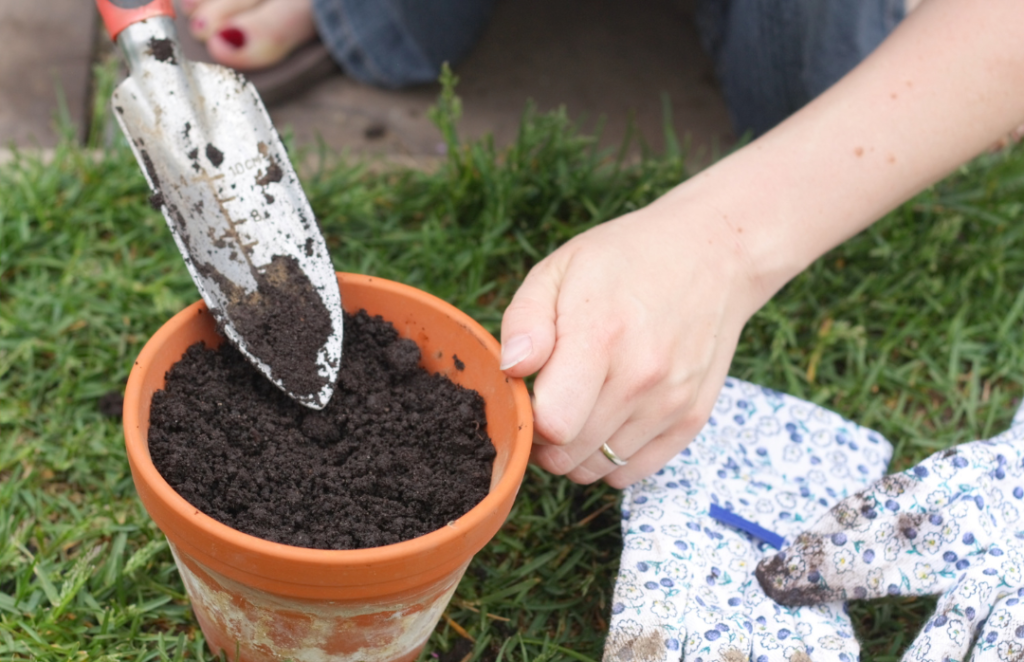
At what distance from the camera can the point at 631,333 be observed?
3.94 feet

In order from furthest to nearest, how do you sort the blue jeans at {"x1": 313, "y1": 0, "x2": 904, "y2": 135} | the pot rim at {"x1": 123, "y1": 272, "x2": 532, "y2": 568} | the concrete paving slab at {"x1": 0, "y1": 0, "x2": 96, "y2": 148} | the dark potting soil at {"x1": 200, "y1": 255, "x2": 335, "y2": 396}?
the concrete paving slab at {"x1": 0, "y1": 0, "x2": 96, "y2": 148}
the blue jeans at {"x1": 313, "y1": 0, "x2": 904, "y2": 135}
the dark potting soil at {"x1": 200, "y1": 255, "x2": 335, "y2": 396}
the pot rim at {"x1": 123, "y1": 272, "x2": 532, "y2": 568}

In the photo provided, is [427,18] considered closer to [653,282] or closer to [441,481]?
[653,282]

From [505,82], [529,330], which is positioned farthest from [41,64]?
[529,330]

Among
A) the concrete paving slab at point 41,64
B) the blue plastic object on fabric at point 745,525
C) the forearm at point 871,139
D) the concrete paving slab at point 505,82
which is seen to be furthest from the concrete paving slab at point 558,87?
the blue plastic object on fabric at point 745,525

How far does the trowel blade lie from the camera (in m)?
1.25

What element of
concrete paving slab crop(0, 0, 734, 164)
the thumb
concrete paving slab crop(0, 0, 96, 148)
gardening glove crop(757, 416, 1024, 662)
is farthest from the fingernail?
concrete paving slab crop(0, 0, 96, 148)

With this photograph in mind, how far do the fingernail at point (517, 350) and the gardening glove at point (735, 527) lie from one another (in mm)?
358

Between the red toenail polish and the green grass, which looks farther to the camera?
the red toenail polish

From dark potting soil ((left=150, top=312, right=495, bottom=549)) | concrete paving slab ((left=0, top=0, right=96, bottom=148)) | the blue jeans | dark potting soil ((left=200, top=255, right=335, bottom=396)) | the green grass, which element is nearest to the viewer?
dark potting soil ((left=150, top=312, right=495, bottom=549))

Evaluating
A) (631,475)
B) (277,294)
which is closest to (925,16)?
(631,475)

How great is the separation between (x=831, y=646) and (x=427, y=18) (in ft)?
6.02

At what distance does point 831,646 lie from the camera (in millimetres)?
1238

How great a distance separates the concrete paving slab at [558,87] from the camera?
2398 millimetres

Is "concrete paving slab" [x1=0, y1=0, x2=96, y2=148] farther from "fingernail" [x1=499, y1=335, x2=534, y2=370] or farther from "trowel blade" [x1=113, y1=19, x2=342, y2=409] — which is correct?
"fingernail" [x1=499, y1=335, x2=534, y2=370]
